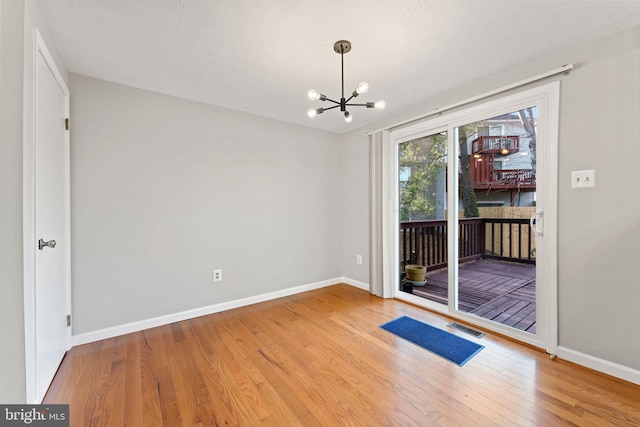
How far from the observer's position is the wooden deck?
2.57 metres

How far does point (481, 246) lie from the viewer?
122 inches

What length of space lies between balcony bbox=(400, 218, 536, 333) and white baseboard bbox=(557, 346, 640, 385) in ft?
1.20

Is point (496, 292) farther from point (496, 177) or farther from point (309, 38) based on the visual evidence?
point (309, 38)

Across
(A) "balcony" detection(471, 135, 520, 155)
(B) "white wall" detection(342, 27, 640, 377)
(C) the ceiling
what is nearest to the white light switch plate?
(B) "white wall" detection(342, 27, 640, 377)

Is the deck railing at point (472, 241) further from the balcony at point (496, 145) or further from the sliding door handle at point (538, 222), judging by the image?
the balcony at point (496, 145)

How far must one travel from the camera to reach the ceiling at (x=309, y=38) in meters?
1.56

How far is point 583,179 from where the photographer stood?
1.91 meters

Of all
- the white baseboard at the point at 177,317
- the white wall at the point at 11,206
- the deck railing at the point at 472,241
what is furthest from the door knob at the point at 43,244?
the deck railing at the point at 472,241

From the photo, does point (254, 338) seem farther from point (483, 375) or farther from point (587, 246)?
point (587, 246)

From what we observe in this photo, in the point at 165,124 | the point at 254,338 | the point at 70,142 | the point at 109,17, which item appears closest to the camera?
the point at 109,17

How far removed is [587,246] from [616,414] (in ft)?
3.41

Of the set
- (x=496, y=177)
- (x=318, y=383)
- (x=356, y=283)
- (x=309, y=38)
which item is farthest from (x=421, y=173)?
(x=318, y=383)

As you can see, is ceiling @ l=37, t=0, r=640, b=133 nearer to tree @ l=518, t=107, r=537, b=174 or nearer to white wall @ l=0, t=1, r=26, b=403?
tree @ l=518, t=107, r=537, b=174

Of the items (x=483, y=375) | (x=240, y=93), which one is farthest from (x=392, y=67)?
(x=483, y=375)
